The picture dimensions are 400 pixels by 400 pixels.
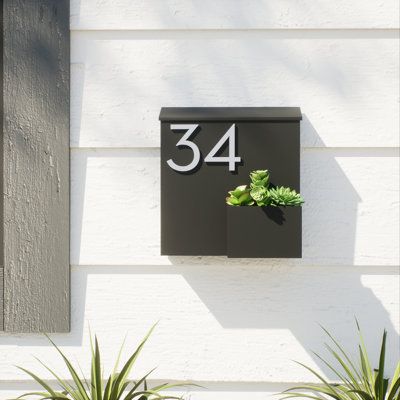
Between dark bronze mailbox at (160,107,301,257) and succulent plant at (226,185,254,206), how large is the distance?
0.06m

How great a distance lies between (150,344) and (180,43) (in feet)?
3.51

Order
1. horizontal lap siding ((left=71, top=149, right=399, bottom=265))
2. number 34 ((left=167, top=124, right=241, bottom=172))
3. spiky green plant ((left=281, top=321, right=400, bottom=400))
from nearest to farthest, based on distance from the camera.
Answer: spiky green plant ((left=281, top=321, right=400, bottom=400)) → number 34 ((left=167, top=124, right=241, bottom=172)) → horizontal lap siding ((left=71, top=149, right=399, bottom=265))

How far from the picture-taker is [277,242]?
1.65m

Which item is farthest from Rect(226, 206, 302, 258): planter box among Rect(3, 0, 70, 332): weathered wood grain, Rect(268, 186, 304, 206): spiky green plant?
Rect(3, 0, 70, 332): weathered wood grain

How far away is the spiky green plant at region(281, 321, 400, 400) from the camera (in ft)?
5.26

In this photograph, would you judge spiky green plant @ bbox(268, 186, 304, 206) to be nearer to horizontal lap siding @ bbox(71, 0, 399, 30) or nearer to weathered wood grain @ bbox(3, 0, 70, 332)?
horizontal lap siding @ bbox(71, 0, 399, 30)

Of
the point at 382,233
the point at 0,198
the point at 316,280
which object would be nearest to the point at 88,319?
the point at 0,198

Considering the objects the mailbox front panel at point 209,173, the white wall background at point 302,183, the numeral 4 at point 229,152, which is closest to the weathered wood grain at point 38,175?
the white wall background at point 302,183

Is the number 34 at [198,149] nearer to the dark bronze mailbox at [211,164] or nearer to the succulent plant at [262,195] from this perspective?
the dark bronze mailbox at [211,164]

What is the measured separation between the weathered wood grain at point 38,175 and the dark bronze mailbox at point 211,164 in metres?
0.38

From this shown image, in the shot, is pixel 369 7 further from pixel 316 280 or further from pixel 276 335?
pixel 276 335

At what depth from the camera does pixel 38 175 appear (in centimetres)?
182

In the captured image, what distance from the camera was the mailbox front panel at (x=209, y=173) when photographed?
5.66 ft

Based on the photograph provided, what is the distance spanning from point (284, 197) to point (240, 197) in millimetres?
139
